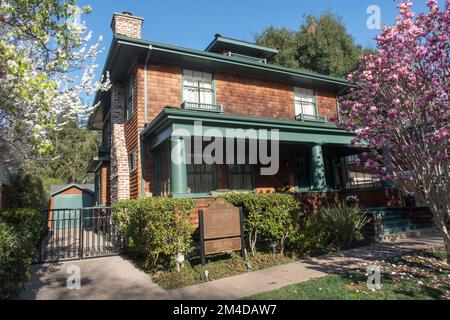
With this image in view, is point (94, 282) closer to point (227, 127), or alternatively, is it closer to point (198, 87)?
point (227, 127)

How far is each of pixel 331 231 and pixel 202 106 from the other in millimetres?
6401

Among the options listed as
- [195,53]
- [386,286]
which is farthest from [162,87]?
[386,286]

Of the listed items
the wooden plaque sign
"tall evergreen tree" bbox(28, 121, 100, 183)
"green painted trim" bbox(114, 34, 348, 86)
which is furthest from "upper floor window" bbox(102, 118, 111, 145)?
"tall evergreen tree" bbox(28, 121, 100, 183)

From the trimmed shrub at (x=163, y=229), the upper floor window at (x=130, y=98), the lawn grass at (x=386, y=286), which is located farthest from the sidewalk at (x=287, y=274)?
the upper floor window at (x=130, y=98)

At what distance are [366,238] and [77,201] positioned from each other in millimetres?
23798

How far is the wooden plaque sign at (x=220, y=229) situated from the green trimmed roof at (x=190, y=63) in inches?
254

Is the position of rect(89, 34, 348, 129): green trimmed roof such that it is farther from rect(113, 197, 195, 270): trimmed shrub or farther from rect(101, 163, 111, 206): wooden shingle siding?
rect(113, 197, 195, 270): trimmed shrub

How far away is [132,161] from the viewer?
40.7 ft

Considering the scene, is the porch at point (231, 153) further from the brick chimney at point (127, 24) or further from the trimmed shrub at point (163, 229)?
the brick chimney at point (127, 24)

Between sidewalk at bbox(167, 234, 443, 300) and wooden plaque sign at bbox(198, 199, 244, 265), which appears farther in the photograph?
wooden plaque sign at bbox(198, 199, 244, 265)

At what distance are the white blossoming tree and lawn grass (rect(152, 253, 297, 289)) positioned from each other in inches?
138

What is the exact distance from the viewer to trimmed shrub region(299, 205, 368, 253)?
28.2ft

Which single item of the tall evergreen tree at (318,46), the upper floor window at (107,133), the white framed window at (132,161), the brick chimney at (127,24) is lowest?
the white framed window at (132,161)

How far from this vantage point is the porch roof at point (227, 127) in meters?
9.02
